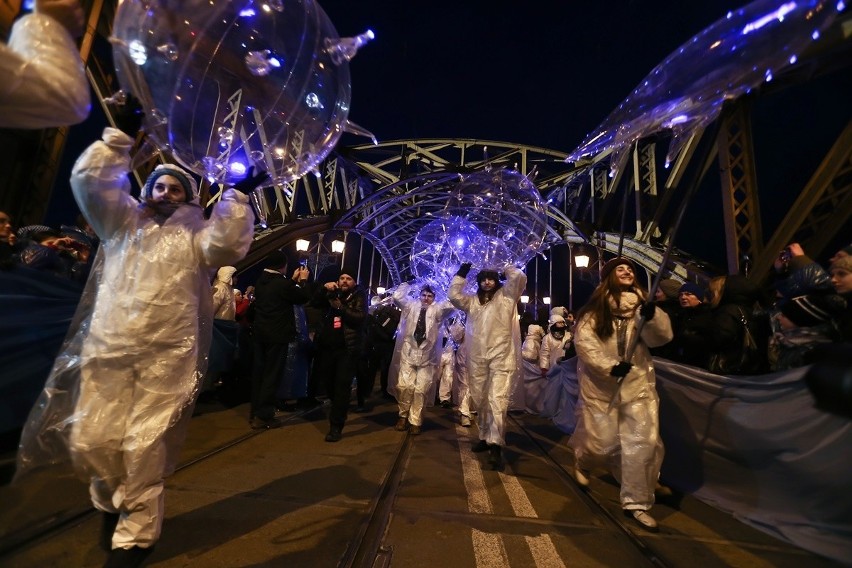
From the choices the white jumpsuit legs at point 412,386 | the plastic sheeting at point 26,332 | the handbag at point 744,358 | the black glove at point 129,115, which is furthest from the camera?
the white jumpsuit legs at point 412,386

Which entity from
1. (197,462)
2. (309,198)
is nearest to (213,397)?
(197,462)

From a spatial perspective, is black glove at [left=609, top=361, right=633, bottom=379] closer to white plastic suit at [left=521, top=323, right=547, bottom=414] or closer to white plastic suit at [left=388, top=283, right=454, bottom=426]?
white plastic suit at [left=388, top=283, right=454, bottom=426]

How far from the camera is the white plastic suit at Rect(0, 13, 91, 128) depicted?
42.9 inches

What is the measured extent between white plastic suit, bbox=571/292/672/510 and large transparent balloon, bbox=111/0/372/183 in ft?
8.78

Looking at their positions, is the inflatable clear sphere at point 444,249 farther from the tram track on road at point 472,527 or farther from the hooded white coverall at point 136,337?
the hooded white coverall at point 136,337

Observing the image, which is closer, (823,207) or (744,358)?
(744,358)

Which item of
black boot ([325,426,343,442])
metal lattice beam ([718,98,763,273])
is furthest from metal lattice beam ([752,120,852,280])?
black boot ([325,426,343,442])

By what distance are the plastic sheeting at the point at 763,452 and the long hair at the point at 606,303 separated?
96 centimetres

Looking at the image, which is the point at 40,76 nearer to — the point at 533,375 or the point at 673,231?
the point at 673,231

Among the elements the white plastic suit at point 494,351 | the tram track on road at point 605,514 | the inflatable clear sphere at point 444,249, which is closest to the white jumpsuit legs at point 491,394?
the white plastic suit at point 494,351

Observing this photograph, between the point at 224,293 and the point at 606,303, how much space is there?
Result: 17.5 ft

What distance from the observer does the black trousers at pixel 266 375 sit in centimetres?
484

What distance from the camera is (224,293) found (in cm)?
616

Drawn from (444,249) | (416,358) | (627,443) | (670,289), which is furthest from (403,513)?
(444,249)
